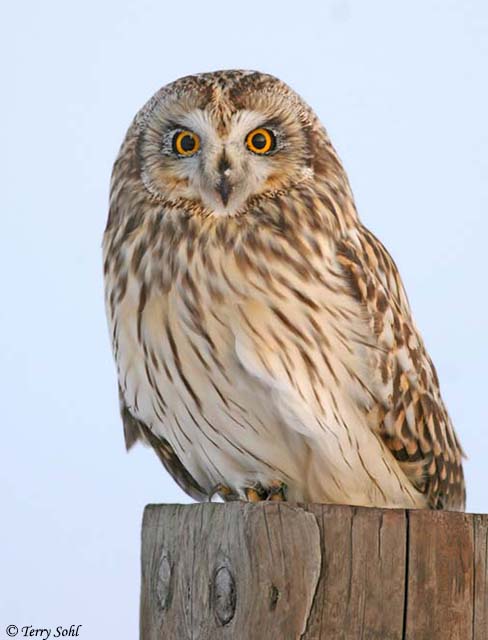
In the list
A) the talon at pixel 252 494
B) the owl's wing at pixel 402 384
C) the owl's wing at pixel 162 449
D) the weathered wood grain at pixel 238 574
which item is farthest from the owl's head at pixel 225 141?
the weathered wood grain at pixel 238 574

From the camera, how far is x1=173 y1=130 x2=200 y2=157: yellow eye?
341cm

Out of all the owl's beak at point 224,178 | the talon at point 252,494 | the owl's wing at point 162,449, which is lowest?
the talon at point 252,494

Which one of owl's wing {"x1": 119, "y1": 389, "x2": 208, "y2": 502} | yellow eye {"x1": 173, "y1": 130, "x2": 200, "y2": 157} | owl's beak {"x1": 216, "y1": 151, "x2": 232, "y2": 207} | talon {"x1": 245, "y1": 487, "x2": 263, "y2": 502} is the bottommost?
talon {"x1": 245, "y1": 487, "x2": 263, "y2": 502}

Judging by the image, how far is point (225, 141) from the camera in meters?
3.32

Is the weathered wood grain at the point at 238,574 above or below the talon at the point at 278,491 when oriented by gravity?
below

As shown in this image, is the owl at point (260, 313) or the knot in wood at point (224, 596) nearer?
the knot in wood at point (224, 596)

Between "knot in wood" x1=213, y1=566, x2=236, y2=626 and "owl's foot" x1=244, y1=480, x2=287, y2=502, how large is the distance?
1245 mm

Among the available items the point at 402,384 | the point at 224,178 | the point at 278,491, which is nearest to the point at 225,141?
the point at 224,178

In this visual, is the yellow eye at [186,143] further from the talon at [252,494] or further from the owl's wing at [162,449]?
the talon at [252,494]

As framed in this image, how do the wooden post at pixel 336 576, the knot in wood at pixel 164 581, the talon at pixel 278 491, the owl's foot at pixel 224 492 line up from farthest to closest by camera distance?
1. the owl's foot at pixel 224 492
2. the talon at pixel 278 491
3. the knot in wood at pixel 164 581
4. the wooden post at pixel 336 576

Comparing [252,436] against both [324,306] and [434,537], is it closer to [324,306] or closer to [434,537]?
[324,306]

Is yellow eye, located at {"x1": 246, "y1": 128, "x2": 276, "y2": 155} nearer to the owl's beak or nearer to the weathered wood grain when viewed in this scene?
the owl's beak

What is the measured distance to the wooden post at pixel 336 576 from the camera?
86.4 inches

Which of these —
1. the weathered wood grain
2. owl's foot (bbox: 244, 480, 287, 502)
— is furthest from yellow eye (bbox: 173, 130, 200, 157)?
the weathered wood grain
